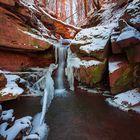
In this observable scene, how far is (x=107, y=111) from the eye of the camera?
21.9 ft

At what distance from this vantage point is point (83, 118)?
20.2ft

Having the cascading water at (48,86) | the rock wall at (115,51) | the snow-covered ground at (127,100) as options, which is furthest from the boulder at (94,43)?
the snow-covered ground at (127,100)

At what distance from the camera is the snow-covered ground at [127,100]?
6901mm

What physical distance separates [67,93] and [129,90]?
2748 millimetres

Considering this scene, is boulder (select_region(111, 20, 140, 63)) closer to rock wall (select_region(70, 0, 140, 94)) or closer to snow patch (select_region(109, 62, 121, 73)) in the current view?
rock wall (select_region(70, 0, 140, 94))

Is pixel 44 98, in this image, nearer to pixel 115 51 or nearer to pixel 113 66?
pixel 113 66

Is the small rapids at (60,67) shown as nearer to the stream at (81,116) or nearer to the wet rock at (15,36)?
the stream at (81,116)

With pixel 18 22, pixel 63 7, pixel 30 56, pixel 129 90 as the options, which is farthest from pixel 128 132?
pixel 63 7

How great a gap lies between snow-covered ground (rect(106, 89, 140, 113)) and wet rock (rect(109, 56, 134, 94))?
0.34 metres

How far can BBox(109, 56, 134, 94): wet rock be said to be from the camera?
26.1 ft

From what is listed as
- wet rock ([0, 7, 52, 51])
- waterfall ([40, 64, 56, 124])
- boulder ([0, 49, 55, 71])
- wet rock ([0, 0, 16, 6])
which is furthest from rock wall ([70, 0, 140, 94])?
wet rock ([0, 0, 16, 6])

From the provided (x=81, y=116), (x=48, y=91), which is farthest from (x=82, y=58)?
(x=81, y=116)

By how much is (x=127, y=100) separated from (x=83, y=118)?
83.6 inches

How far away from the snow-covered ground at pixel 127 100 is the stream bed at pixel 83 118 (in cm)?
33
